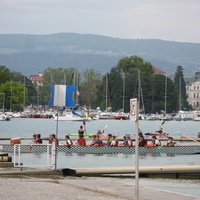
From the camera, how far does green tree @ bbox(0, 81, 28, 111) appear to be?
158650mm

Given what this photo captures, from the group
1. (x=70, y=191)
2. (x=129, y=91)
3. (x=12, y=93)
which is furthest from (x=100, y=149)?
(x=12, y=93)

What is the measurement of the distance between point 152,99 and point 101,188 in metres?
127

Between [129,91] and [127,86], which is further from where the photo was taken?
[129,91]

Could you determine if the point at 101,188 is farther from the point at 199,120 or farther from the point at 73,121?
the point at 199,120

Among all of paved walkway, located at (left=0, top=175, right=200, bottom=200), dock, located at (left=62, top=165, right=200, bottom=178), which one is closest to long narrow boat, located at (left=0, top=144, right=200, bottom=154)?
dock, located at (left=62, top=165, right=200, bottom=178)

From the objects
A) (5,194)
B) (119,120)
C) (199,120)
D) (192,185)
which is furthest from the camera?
(199,120)

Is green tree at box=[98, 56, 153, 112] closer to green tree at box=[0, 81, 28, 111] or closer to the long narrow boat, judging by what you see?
green tree at box=[0, 81, 28, 111]

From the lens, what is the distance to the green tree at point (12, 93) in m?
159

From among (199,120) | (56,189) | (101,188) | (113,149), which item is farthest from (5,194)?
(199,120)

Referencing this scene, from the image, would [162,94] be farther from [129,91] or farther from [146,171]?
[146,171]

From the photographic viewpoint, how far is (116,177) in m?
26.1

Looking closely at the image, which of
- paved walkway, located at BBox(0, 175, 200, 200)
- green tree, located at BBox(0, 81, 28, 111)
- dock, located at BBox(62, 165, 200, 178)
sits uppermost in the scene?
green tree, located at BBox(0, 81, 28, 111)

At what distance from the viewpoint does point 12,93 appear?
521ft

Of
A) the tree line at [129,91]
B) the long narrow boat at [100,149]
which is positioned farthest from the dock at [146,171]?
the tree line at [129,91]
